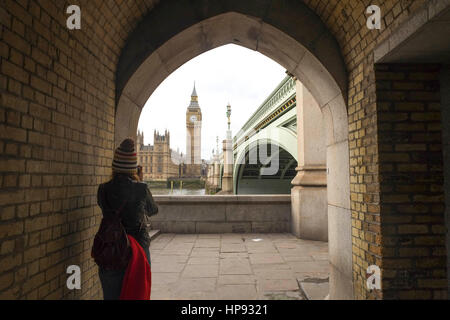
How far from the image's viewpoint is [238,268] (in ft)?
15.2

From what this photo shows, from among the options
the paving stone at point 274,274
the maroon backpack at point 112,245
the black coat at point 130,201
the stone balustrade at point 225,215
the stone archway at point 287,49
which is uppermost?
the stone archway at point 287,49

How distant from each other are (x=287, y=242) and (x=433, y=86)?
450 centimetres

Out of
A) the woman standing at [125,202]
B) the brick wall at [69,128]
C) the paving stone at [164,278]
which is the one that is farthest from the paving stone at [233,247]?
the woman standing at [125,202]

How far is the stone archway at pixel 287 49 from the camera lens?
328cm

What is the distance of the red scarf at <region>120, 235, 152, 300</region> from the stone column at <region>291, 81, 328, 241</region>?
5.16 m

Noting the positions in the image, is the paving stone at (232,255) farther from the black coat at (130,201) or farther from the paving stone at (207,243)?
the black coat at (130,201)

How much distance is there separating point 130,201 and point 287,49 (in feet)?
8.85

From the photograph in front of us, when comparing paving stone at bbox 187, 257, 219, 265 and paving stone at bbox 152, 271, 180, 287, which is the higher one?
paving stone at bbox 187, 257, 219, 265

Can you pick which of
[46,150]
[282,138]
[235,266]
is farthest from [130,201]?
[282,138]

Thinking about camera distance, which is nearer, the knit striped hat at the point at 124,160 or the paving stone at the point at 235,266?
the knit striped hat at the point at 124,160

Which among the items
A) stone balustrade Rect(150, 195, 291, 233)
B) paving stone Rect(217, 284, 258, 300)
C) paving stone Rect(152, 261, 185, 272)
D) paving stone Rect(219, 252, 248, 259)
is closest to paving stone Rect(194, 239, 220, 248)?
paving stone Rect(219, 252, 248, 259)

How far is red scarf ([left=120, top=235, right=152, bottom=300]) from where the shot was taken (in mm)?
2072

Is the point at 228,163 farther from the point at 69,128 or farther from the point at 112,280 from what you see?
the point at 112,280

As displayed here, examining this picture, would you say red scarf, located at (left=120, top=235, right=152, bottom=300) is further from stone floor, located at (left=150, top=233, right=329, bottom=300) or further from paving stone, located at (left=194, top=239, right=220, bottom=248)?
paving stone, located at (left=194, top=239, right=220, bottom=248)
